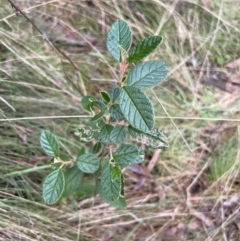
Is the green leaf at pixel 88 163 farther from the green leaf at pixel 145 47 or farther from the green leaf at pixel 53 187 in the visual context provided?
the green leaf at pixel 145 47

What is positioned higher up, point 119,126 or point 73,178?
point 119,126

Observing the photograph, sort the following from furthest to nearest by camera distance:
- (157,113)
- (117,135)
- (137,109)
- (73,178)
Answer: (157,113), (73,178), (117,135), (137,109)

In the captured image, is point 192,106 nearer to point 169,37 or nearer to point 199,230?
point 169,37

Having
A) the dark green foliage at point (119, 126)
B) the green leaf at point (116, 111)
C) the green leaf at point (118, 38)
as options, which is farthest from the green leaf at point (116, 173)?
the green leaf at point (118, 38)

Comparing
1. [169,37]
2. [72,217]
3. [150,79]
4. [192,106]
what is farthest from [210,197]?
[150,79]

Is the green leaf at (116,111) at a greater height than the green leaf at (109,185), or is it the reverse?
the green leaf at (116,111)

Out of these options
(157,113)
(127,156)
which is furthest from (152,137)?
(157,113)

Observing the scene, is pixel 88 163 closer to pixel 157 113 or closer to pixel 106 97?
pixel 106 97
